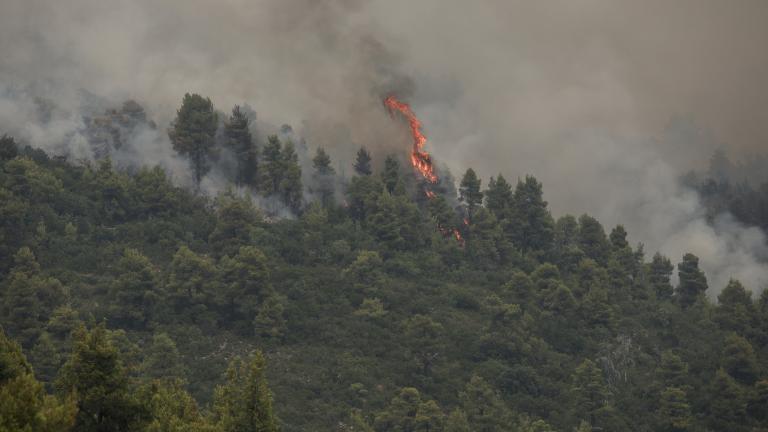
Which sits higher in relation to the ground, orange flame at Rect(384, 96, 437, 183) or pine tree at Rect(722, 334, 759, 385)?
orange flame at Rect(384, 96, 437, 183)

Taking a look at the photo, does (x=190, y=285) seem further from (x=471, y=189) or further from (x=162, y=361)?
(x=471, y=189)

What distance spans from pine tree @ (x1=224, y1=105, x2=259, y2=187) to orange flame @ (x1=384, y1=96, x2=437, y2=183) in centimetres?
2422

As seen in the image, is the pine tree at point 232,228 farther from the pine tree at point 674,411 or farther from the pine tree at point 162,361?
the pine tree at point 674,411

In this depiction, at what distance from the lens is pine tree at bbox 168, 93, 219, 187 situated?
13675cm

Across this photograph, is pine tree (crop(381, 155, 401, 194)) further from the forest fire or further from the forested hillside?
the forest fire

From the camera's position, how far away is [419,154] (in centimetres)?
15650

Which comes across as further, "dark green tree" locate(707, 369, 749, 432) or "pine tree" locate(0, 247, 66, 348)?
"dark green tree" locate(707, 369, 749, 432)

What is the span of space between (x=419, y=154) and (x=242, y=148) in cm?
2708

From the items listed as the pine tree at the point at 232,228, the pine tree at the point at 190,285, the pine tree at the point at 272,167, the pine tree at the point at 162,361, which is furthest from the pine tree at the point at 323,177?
the pine tree at the point at 162,361

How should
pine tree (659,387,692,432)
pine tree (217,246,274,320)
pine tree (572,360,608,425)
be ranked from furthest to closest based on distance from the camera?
pine tree (659,387,692,432), pine tree (217,246,274,320), pine tree (572,360,608,425)

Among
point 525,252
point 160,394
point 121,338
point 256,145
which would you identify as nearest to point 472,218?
point 525,252

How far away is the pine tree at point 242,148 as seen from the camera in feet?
460

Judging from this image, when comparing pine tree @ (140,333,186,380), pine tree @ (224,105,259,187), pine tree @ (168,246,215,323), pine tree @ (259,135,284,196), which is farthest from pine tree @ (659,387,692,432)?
pine tree @ (224,105,259,187)

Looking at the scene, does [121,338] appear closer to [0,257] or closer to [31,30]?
[0,257]
